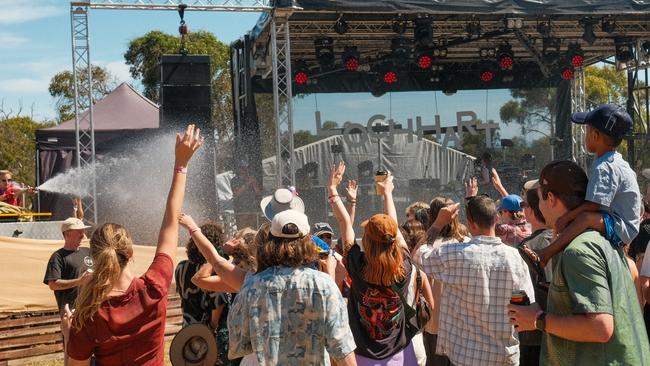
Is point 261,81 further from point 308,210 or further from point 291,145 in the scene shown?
point 291,145

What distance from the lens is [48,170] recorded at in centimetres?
1778

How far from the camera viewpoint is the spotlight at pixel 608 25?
1442cm

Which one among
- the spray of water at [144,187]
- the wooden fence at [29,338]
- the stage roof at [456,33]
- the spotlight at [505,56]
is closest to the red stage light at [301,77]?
the stage roof at [456,33]

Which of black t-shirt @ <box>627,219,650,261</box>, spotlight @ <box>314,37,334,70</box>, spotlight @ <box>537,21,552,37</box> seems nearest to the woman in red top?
black t-shirt @ <box>627,219,650,261</box>

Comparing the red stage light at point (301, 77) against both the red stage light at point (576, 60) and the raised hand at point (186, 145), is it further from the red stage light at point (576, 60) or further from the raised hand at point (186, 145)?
the raised hand at point (186, 145)

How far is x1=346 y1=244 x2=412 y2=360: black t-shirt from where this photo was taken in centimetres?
422

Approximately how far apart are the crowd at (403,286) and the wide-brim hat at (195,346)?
0.81ft

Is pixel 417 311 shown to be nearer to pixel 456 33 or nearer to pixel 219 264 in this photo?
pixel 219 264

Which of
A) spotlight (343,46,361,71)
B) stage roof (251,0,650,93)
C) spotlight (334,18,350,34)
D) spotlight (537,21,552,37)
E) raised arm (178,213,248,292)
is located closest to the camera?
raised arm (178,213,248,292)

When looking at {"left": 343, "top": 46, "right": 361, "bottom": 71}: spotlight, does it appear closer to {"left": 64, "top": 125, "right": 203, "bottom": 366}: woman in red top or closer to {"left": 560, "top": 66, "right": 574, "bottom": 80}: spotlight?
{"left": 560, "top": 66, "right": 574, "bottom": 80}: spotlight

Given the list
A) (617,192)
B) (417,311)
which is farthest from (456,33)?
(617,192)

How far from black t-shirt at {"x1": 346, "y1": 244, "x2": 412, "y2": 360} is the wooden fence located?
17.2 feet

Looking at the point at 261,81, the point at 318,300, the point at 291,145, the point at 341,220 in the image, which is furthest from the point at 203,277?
the point at 261,81

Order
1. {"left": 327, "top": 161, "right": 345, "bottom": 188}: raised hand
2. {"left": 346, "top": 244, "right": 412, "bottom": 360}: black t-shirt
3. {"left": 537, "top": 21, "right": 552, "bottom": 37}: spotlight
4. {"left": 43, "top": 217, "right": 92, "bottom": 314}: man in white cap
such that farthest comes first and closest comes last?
{"left": 537, "top": 21, "right": 552, "bottom": 37}: spotlight, {"left": 43, "top": 217, "right": 92, "bottom": 314}: man in white cap, {"left": 327, "top": 161, "right": 345, "bottom": 188}: raised hand, {"left": 346, "top": 244, "right": 412, "bottom": 360}: black t-shirt
